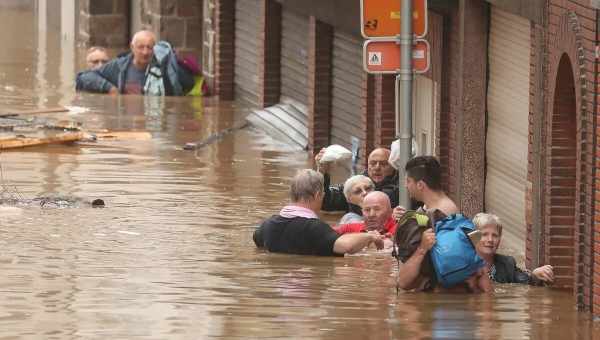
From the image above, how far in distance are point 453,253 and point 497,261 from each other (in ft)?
3.62

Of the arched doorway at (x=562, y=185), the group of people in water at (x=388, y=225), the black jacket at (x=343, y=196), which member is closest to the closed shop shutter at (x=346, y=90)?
the black jacket at (x=343, y=196)

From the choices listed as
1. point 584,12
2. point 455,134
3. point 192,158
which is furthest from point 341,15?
point 584,12

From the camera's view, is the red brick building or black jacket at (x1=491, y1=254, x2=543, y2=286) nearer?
the red brick building

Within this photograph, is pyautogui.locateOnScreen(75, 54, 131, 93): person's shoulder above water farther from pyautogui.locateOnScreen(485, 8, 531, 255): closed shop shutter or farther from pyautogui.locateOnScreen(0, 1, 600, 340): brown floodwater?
pyautogui.locateOnScreen(485, 8, 531, 255): closed shop shutter

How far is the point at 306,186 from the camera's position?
48.4 ft

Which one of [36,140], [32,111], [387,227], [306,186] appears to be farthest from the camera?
[32,111]

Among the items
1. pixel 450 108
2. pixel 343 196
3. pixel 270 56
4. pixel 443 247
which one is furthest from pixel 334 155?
pixel 270 56

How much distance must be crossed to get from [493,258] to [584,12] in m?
1.89

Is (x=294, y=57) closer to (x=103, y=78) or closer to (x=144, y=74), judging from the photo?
(x=144, y=74)

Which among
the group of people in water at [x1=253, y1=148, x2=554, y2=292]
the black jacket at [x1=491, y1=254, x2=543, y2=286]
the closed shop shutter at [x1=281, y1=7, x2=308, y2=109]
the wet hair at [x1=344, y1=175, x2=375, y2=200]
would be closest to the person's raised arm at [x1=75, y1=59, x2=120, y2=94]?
the closed shop shutter at [x1=281, y1=7, x2=308, y2=109]

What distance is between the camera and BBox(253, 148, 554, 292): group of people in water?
13156 millimetres

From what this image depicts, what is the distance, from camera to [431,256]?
1299 cm

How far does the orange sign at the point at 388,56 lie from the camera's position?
15352 mm

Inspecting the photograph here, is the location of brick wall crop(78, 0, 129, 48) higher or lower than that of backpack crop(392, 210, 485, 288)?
higher
